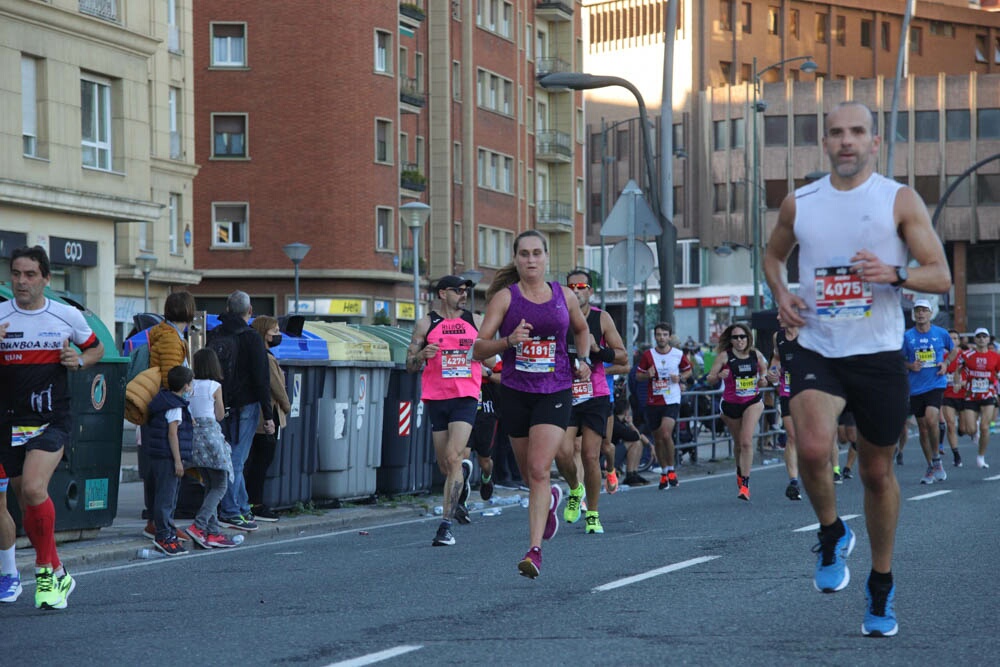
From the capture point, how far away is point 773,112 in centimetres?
8825

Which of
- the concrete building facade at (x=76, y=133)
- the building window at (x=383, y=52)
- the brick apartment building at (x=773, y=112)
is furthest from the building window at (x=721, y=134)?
the concrete building facade at (x=76, y=133)

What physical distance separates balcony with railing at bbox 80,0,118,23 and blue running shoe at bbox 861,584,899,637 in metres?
26.9

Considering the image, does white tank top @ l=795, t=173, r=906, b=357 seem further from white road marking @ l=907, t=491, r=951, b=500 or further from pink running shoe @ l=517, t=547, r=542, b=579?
white road marking @ l=907, t=491, r=951, b=500

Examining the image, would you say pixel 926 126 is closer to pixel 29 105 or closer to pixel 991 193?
pixel 991 193

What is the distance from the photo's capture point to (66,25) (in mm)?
31969

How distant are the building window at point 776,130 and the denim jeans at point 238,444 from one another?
245 feet

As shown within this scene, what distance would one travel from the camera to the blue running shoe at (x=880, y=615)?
25.1 feet

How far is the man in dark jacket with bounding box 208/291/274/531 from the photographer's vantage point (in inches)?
613

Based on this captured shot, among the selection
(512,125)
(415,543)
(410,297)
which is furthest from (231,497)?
(512,125)

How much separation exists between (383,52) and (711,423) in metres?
32.8

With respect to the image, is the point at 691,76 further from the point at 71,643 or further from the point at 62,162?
the point at 71,643

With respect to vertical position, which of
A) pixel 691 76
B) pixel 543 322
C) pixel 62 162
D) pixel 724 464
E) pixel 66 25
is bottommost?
pixel 724 464

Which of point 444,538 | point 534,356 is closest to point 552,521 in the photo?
point 534,356

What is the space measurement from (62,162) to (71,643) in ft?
81.8
